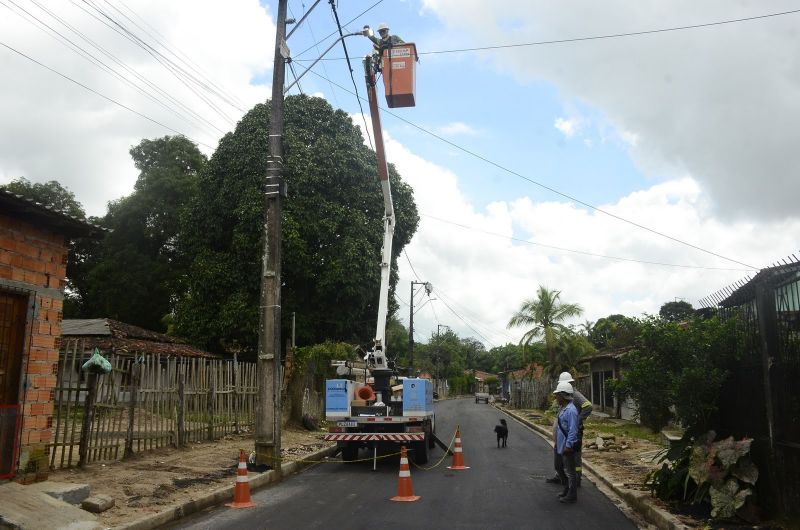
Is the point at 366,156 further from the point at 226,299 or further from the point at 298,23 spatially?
the point at 298,23

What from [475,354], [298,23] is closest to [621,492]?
[298,23]

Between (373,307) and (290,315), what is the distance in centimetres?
345

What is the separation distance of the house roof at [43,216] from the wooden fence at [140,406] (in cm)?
180

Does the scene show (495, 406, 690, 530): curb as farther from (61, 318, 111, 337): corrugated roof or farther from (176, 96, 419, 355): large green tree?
(61, 318, 111, 337): corrugated roof

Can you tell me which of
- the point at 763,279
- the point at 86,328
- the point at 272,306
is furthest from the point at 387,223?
the point at 86,328

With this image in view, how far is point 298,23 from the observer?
43.7 ft

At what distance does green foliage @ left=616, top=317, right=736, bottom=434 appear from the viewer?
29.9 ft

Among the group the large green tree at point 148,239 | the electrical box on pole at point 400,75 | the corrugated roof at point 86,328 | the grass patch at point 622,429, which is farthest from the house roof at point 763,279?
the large green tree at point 148,239

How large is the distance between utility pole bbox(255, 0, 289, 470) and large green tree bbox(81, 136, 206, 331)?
26566 mm

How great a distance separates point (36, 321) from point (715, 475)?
9129 millimetres

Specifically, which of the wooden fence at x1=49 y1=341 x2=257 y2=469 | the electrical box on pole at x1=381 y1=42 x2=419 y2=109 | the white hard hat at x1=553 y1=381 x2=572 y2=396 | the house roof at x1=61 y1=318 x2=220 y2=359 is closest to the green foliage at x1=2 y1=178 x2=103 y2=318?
the house roof at x1=61 y1=318 x2=220 y2=359

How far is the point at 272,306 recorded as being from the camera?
41.7ft

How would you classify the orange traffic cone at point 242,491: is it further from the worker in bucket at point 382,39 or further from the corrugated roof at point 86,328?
the corrugated roof at point 86,328

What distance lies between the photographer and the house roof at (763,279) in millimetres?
7277
